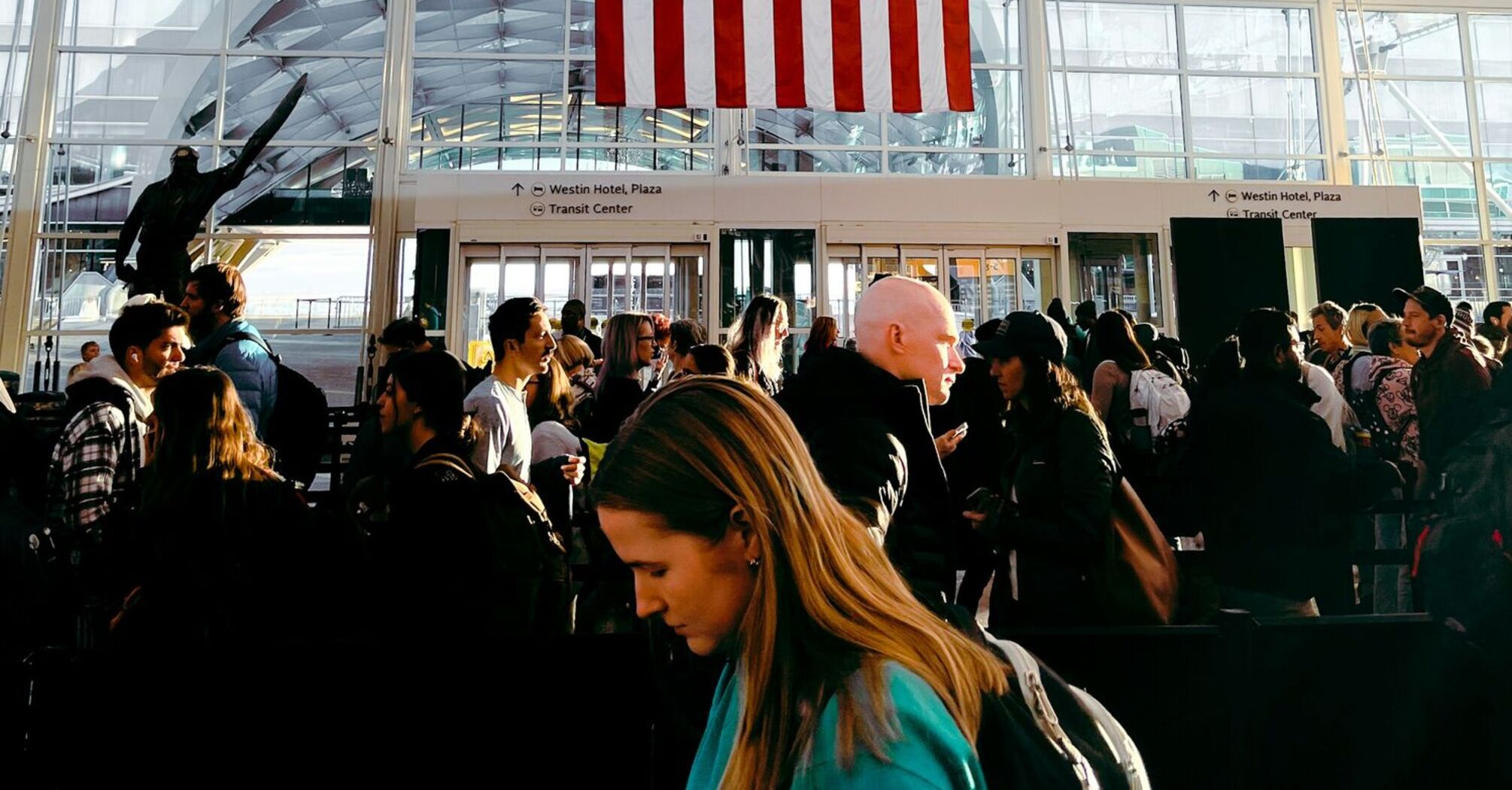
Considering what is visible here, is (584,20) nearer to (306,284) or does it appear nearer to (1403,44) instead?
(306,284)

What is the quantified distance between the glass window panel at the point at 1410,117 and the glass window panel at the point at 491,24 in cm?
1299

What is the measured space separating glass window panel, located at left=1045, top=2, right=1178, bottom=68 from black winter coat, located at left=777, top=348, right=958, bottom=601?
13.7 m

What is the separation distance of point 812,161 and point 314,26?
7750 mm

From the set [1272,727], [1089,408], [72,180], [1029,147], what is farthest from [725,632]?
[72,180]

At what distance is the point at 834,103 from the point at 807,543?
12219 mm

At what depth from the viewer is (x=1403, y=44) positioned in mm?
15117

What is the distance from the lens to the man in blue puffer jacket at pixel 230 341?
385cm

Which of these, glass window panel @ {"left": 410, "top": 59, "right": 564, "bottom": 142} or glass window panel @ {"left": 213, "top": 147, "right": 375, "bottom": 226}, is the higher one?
glass window panel @ {"left": 410, "top": 59, "right": 564, "bottom": 142}

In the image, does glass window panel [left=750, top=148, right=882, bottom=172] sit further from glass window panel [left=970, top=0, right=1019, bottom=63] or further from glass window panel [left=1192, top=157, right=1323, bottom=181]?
glass window panel [left=1192, top=157, right=1323, bottom=181]

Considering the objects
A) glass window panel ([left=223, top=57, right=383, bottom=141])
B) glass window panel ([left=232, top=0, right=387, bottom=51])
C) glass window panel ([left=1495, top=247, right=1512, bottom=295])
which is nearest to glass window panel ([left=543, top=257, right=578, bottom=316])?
glass window panel ([left=223, top=57, right=383, bottom=141])

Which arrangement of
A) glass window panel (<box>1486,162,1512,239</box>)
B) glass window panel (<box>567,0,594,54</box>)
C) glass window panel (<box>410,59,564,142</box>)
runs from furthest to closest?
1. glass window panel (<box>410,59,564,142</box>)
2. glass window panel (<box>567,0,594,54</box>)
3. glass window panel (<box>1486,162,1512,239</box>)

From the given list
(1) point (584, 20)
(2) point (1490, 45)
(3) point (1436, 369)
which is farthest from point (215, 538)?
(2) point (1490, 45)

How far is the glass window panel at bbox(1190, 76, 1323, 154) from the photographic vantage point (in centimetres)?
1461

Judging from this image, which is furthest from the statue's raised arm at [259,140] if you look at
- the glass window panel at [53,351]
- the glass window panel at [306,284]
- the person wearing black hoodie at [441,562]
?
the person wearing black hoodie at [441,562]
